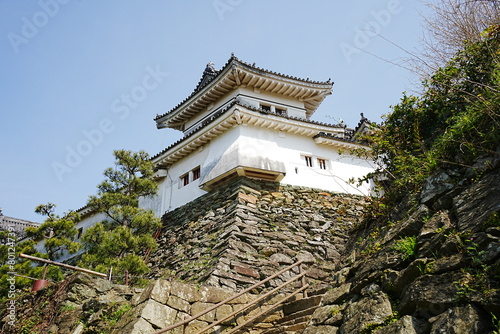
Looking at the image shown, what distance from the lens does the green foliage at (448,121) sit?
5457 mm

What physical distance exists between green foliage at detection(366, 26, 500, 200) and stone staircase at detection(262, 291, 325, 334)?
2.49 meters

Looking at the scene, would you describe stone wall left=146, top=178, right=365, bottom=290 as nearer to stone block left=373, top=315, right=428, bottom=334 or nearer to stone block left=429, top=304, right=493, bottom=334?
stone block left=373, top=315, right=428, bottom=334

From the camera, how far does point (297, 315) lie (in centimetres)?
A: 655

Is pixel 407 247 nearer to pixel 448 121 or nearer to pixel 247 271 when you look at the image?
pixel 448 121

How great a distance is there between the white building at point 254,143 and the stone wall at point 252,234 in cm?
59

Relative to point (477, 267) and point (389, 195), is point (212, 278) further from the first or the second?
point (477, 267)

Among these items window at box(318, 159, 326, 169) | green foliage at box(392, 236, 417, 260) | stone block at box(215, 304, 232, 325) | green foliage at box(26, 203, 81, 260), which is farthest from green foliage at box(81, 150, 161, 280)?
green foliage at box(392, 236, 417, 260)

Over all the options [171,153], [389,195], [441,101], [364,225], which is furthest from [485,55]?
[171,153]

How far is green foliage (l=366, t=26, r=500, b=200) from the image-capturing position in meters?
5.46

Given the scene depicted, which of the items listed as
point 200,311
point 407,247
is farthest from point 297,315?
point 407,247

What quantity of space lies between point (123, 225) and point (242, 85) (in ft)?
25.3

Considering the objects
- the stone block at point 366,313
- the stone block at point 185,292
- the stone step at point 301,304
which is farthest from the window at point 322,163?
the stone block at point 366,313

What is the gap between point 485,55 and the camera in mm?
6367

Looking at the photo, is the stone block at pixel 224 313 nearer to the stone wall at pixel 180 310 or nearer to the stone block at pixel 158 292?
the stone wall at pixel 180 310
